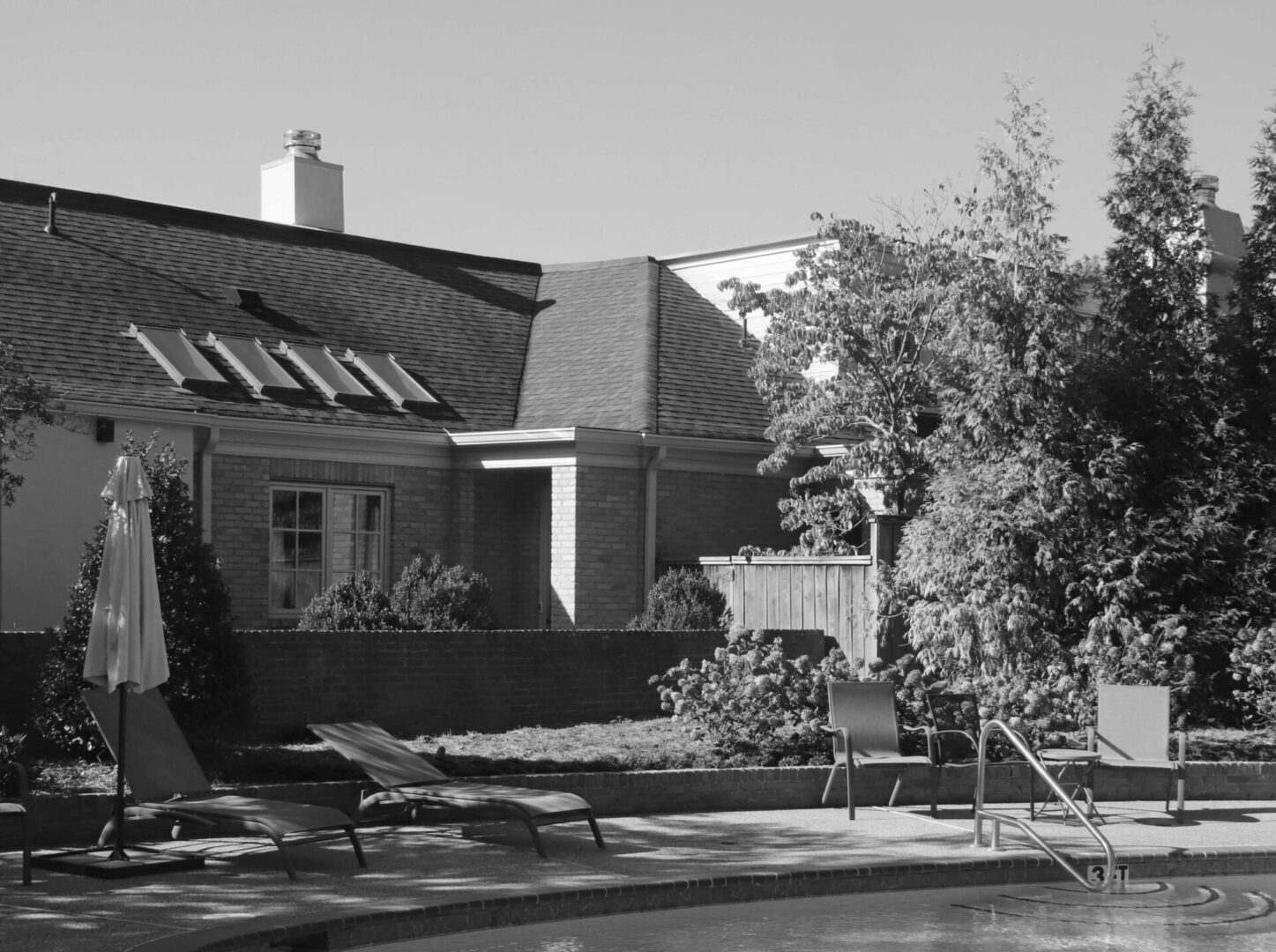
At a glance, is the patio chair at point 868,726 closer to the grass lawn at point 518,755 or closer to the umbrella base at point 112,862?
the grass lawn at point 518,755

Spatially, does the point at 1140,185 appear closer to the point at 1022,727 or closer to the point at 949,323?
the point at 949,323

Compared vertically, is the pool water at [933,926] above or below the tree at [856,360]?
below

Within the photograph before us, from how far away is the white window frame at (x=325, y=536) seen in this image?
62.7ft

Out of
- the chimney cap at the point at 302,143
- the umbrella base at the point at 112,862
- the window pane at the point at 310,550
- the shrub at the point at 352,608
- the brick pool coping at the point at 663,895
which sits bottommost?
the brick pool coping at the point at 663,895

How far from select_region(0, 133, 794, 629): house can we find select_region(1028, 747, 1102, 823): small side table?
25.8ft

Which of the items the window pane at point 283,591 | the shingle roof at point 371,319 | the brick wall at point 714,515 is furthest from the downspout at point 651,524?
the window pane at point 283,591

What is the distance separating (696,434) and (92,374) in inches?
296

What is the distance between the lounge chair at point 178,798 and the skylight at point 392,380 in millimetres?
10296

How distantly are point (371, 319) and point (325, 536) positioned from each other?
403 cm

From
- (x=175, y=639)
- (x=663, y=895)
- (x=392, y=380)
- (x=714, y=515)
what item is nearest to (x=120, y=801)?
(x=175, y=639)

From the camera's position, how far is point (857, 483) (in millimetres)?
20844

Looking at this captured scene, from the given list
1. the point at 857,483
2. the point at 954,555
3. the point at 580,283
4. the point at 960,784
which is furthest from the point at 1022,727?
the point at 580,283

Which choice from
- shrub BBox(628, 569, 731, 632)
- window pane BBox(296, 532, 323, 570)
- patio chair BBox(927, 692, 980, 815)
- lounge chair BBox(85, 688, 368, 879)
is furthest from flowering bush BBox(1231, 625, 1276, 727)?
window pane BBox(296, 532, 323, 570)

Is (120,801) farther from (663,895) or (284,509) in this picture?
(284,509)
